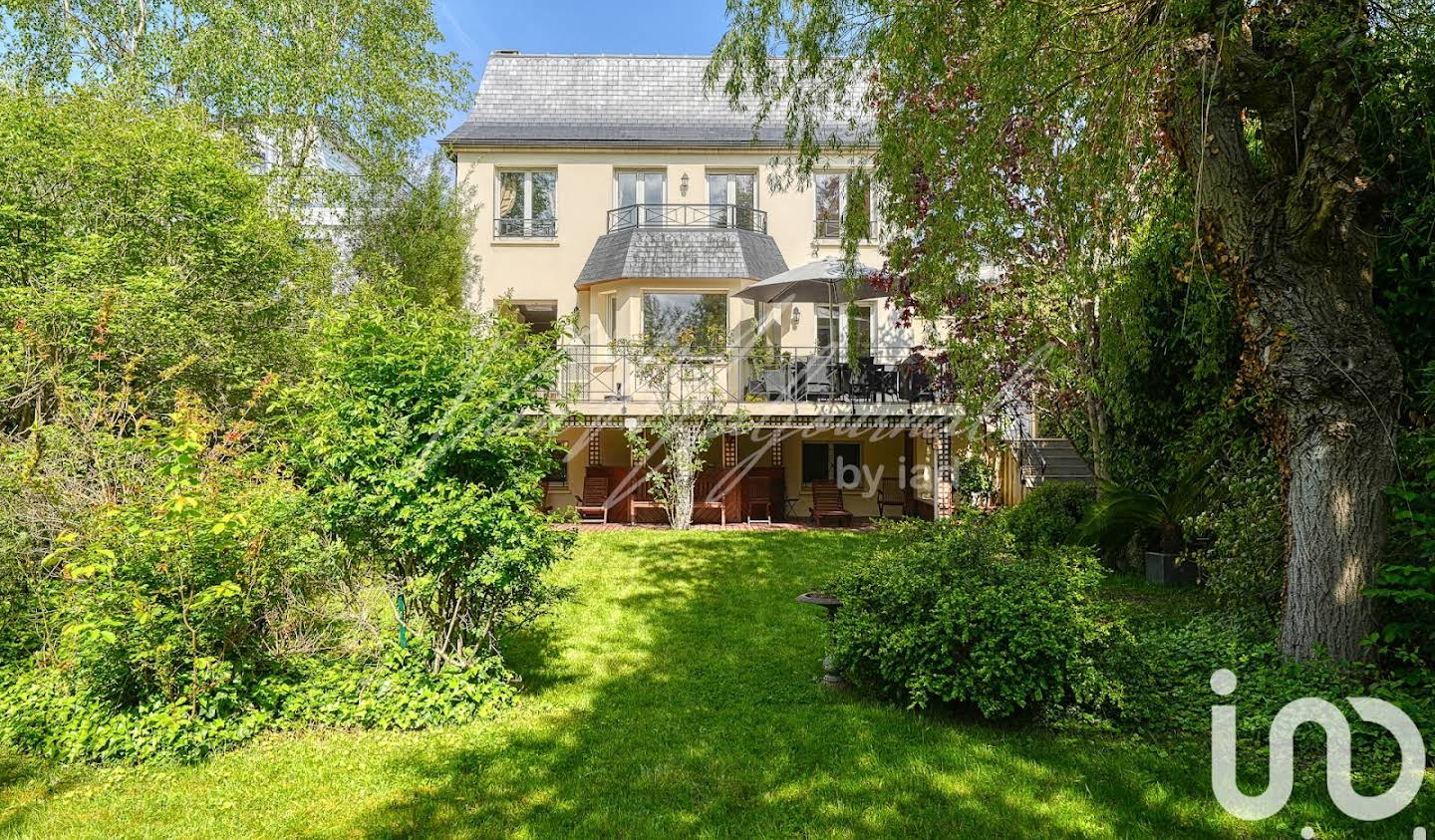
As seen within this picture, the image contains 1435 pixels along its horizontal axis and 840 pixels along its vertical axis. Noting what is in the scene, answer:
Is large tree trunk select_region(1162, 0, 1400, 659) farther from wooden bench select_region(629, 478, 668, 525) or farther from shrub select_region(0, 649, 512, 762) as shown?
wooden bench select_region(629, 478, 668, 525)

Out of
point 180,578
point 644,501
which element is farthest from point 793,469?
point 180,578

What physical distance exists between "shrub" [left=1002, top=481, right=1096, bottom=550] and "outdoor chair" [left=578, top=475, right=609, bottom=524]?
7688 mm

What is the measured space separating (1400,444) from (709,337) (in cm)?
1277

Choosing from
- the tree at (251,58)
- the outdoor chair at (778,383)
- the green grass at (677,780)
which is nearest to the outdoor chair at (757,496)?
the outdoor chair at (778,383)

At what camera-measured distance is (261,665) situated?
538 cm

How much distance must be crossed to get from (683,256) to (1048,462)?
8.26 metres

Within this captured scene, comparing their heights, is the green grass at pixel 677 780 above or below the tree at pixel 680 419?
below

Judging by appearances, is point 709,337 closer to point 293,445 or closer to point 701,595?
point 701,595

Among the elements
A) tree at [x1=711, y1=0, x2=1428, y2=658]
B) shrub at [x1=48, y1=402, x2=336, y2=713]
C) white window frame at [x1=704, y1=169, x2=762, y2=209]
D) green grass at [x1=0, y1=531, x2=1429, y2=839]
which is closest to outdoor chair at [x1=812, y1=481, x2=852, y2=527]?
white window frame at [x1=704, y1=169, x2=762, y2=209]

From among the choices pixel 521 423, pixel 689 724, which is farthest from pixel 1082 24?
pixel 689 724

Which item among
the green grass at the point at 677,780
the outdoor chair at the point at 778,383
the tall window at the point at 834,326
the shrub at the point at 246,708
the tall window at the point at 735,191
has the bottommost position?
the green grass at the point at 677,780

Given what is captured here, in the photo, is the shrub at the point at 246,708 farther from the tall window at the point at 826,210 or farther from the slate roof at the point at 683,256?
the tall window at the point at 826,210

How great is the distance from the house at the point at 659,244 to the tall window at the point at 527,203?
0.11 feet

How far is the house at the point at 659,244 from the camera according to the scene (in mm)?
16625
